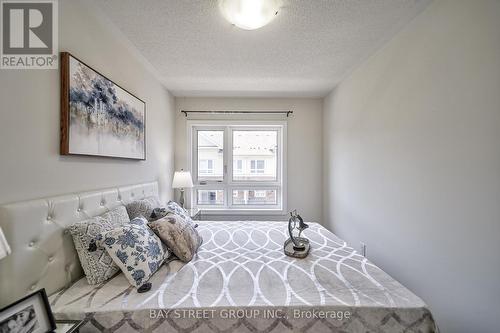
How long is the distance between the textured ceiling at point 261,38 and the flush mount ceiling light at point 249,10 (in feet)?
0.41

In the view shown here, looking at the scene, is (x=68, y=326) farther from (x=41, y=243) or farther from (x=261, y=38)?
(x=261, y=38)

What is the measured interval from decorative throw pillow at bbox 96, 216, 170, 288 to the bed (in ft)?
0.23

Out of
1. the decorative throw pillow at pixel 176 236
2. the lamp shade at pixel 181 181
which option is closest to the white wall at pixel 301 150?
the lamp shade at pixel 181 181

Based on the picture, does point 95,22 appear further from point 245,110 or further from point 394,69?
point 394,69

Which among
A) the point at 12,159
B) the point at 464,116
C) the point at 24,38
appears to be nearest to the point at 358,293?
the point at 464,116

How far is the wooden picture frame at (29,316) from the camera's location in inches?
31.7

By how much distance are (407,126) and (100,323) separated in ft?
7.71

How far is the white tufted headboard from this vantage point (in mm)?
950

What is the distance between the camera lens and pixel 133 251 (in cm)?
127

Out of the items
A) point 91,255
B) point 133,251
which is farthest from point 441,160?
point 91,255

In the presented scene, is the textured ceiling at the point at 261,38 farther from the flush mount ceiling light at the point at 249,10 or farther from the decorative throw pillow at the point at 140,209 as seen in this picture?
the decorative throw pillow at the point at 140,209

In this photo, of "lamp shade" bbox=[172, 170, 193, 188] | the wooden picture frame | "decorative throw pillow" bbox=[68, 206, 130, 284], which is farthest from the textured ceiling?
the wooden picture frame

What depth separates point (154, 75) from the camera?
2551 millimetres

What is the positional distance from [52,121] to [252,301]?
5.06ft
